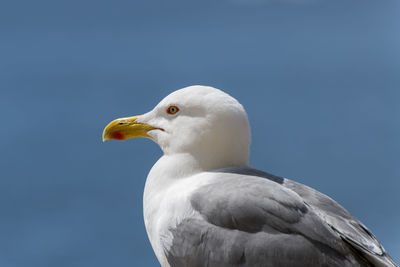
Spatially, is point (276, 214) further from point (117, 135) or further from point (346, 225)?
point (117, 135)

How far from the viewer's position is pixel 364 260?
2.62 m

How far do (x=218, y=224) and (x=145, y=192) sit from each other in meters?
0.48

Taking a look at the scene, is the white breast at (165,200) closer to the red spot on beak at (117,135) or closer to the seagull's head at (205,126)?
the seagull's head at (205,126)

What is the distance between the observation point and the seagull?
8.48 feet

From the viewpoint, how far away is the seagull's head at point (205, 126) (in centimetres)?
291

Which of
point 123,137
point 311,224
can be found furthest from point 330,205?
point 123,137

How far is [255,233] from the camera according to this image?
2615mm

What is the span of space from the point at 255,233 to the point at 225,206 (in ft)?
0.50

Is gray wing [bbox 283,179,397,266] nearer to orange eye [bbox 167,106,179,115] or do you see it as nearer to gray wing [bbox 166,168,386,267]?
gray wing [bbox 166,168,386,267]

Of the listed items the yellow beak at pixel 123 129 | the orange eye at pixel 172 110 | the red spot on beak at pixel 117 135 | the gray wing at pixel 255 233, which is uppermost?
the orange eye at pixel 172 110

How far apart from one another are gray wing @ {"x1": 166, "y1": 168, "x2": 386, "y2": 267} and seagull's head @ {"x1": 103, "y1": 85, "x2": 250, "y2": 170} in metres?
0.25

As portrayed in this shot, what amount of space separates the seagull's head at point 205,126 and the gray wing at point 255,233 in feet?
0.83

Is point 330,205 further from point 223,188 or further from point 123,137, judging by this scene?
point 123,137

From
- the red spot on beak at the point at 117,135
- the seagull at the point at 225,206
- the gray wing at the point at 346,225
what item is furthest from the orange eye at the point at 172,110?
the gray wing at the point at 346,225
